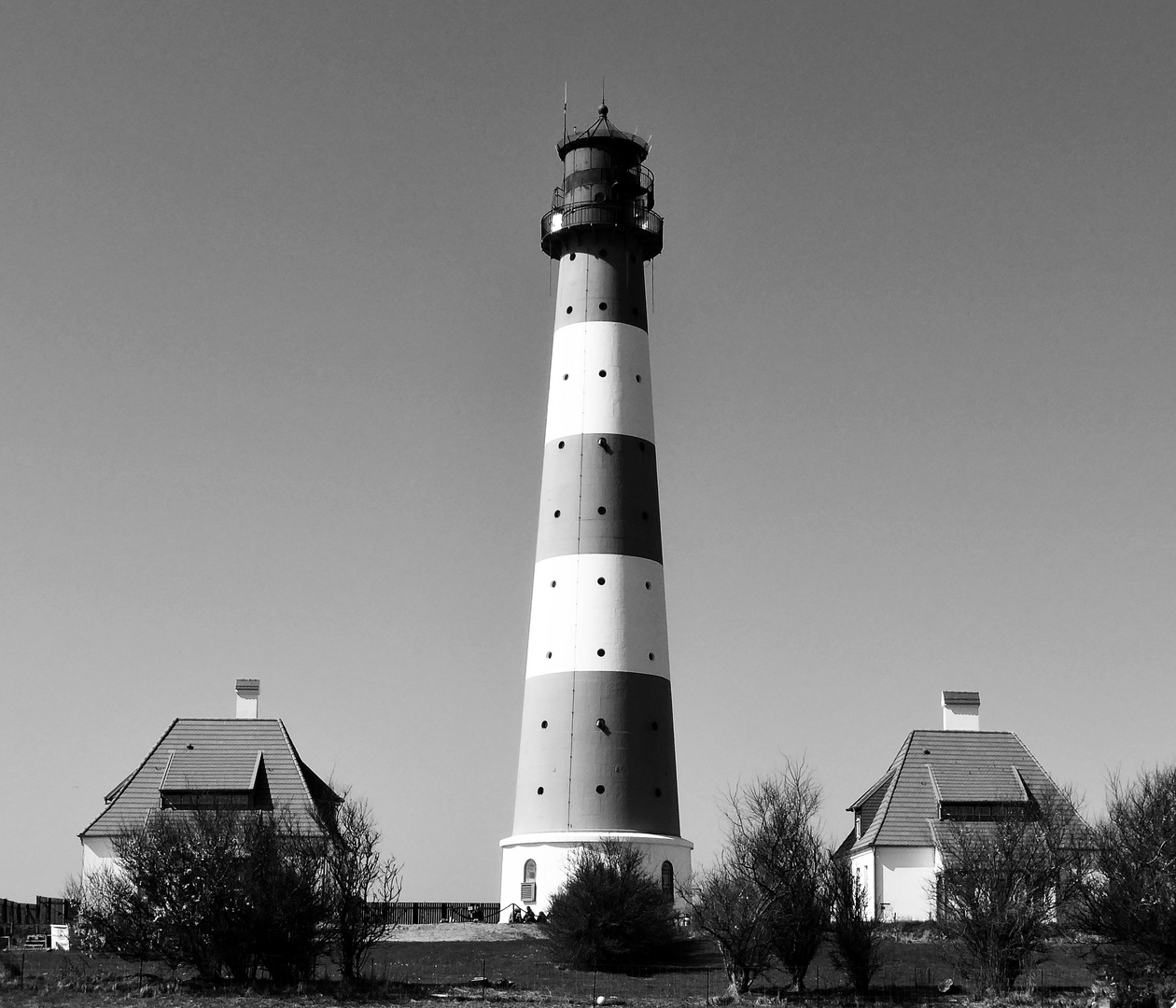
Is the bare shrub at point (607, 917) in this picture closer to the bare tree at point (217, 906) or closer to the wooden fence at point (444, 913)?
the wooden fence at point (444, 913)

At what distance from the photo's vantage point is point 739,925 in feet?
136

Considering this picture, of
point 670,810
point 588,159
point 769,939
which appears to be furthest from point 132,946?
point 588,159

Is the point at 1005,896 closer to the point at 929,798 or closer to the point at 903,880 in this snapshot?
the point at 903,880

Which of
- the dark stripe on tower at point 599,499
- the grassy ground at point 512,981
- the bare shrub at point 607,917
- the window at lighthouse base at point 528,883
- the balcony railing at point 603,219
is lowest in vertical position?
the grassy ground at point 512,981

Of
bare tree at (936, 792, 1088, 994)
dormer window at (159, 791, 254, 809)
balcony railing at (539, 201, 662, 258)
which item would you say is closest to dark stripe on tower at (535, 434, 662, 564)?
balcony railing at (539, 201, 662, 258)

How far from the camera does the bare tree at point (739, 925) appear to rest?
4131 cm

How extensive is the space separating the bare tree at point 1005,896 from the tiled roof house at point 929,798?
354 inches

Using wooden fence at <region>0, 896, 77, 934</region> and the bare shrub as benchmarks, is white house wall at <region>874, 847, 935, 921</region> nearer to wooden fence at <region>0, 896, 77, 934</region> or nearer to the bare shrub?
the bare shrub

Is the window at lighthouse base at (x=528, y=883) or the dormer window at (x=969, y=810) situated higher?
the dormer window at (x=969, y=810)

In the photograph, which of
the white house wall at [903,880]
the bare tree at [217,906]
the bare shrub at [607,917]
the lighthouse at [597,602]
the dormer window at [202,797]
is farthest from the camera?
the dormer window at [202,797]

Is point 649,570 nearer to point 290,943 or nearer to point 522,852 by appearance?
point 522,852

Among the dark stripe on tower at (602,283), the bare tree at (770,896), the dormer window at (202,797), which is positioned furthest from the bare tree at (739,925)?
the dark stripe on tower at (602,283)

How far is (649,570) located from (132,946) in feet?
72.1

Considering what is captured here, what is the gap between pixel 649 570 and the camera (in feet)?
188
